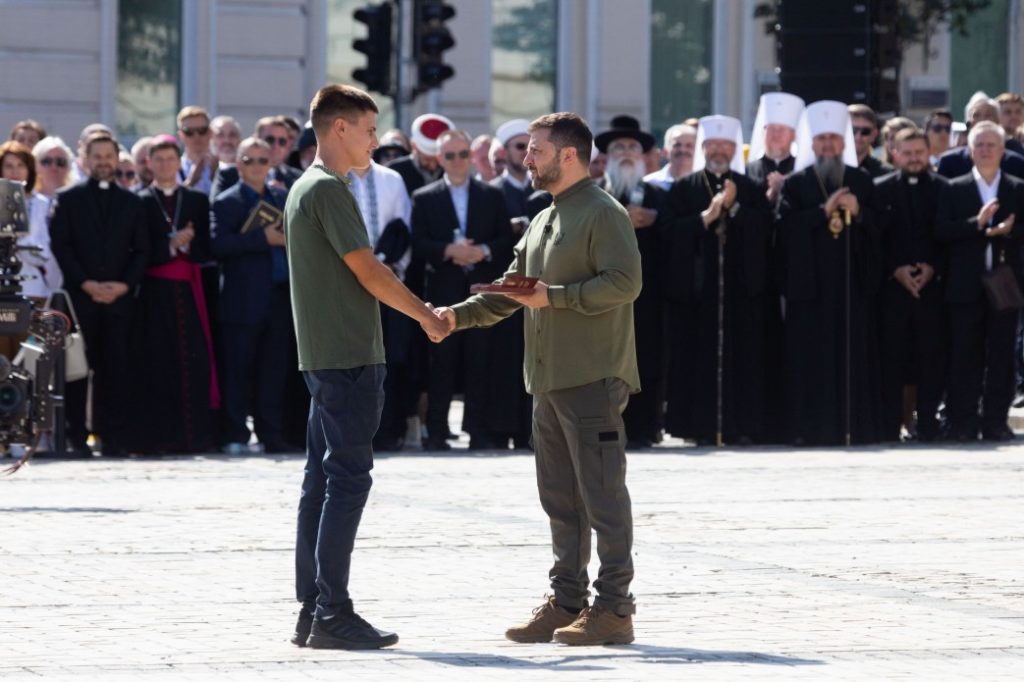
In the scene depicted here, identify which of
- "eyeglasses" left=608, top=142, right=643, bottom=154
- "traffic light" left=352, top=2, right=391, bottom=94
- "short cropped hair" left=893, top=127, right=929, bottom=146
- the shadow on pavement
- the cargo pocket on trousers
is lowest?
the shadow on pavement

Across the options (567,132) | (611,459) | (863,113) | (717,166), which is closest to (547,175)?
(567,132)

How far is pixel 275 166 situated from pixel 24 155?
1.89 m

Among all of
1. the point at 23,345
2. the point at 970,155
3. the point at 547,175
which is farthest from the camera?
the point at 970,155

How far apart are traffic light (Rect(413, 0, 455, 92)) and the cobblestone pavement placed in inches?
315

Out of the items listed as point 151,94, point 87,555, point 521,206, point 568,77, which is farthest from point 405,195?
point 568,77

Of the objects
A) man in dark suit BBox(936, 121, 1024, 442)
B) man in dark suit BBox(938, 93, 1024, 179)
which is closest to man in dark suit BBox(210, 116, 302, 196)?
man in dark suit BBox(936, 121, 1024, 442)

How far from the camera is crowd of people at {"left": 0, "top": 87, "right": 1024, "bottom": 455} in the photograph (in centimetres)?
1684

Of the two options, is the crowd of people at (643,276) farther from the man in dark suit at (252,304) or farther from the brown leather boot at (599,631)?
the brown leather boot at (599,631)

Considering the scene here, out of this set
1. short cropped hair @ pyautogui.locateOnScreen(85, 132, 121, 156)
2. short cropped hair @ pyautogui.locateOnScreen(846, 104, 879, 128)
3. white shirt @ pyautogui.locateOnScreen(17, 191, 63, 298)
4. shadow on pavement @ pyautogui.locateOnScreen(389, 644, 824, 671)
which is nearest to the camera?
shadow on pavement @ pyautogui.locateOnScreen(389, 644, 824, 671)

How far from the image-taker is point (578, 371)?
888 cm

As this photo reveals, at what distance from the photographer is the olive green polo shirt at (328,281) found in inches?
337

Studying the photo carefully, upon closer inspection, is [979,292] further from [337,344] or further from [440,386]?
[337,344]

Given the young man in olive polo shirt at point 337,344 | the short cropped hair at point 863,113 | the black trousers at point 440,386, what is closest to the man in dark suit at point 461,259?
the black trousers at point 440,386

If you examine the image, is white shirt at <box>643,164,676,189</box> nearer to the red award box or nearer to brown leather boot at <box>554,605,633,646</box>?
the red award box
